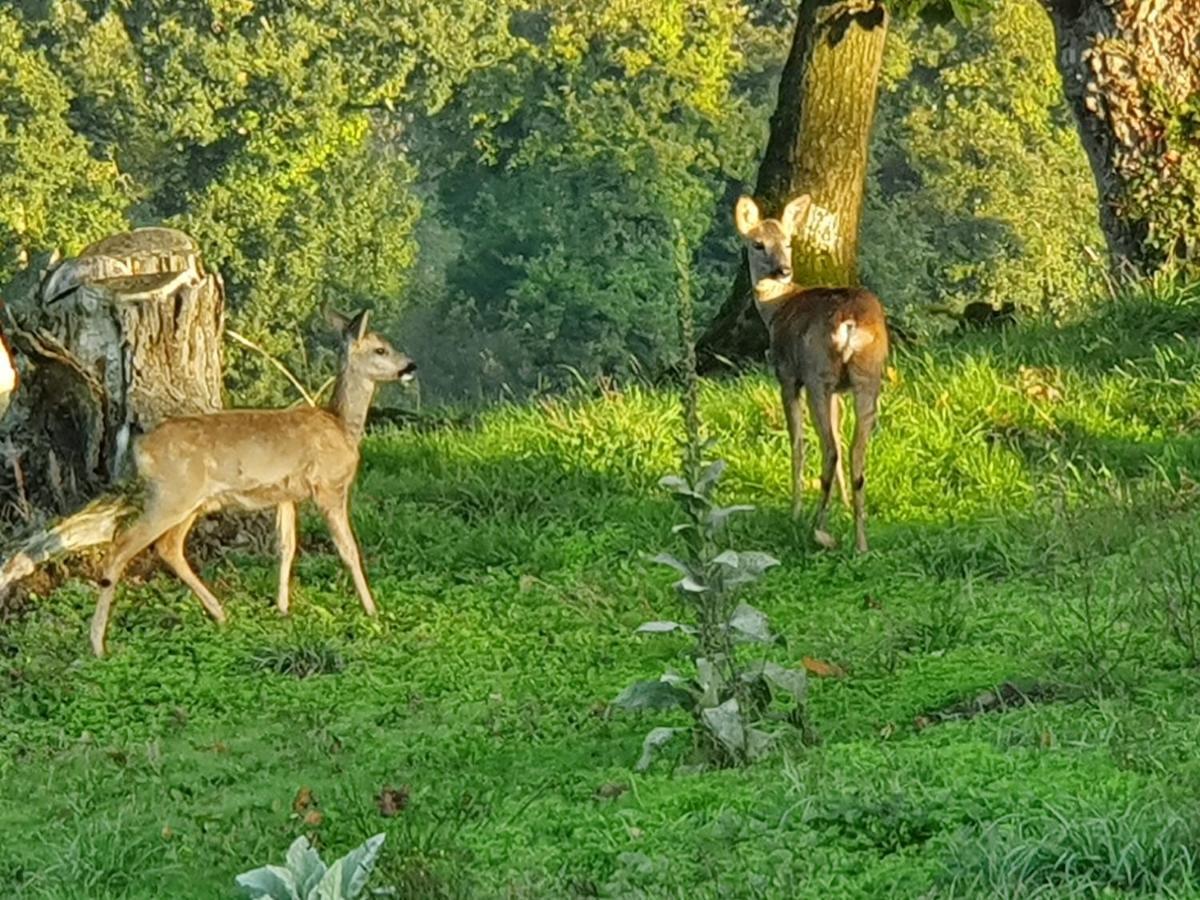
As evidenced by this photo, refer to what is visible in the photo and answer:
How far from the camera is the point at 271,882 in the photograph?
207 inches

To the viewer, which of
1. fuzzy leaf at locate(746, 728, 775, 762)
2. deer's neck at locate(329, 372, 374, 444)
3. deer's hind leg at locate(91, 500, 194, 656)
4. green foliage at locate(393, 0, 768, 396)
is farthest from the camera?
green foliage at locate(393, 0, 768, 396)

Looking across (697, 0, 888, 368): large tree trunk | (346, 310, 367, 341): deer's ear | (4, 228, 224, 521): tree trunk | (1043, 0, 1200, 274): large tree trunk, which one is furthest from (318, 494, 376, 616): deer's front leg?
(1043, 0, 1200, 274): large tree trunk

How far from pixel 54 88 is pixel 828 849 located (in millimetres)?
33748

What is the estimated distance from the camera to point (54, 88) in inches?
1443

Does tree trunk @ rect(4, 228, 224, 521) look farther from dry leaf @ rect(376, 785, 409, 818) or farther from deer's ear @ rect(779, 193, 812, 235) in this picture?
dry leaf @ rect(376, 785, 409, 818)

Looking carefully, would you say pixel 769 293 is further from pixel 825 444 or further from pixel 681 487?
pixel 681 487

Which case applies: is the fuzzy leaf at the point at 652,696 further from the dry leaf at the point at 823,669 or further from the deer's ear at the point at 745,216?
the deer's ear at the point at 745,216

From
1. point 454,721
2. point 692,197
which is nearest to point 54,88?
point 692,197

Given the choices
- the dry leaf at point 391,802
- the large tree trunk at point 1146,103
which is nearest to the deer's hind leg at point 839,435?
the dry leaf at point 391,802

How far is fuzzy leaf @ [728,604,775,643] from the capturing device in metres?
6.14

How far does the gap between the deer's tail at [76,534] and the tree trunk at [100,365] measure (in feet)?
1.55

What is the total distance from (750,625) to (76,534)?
14.0 ft

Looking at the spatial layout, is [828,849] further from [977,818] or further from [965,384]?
[965,384]

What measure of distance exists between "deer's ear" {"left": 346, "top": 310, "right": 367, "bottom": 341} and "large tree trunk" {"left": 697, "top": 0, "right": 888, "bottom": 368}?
455 centimetres
